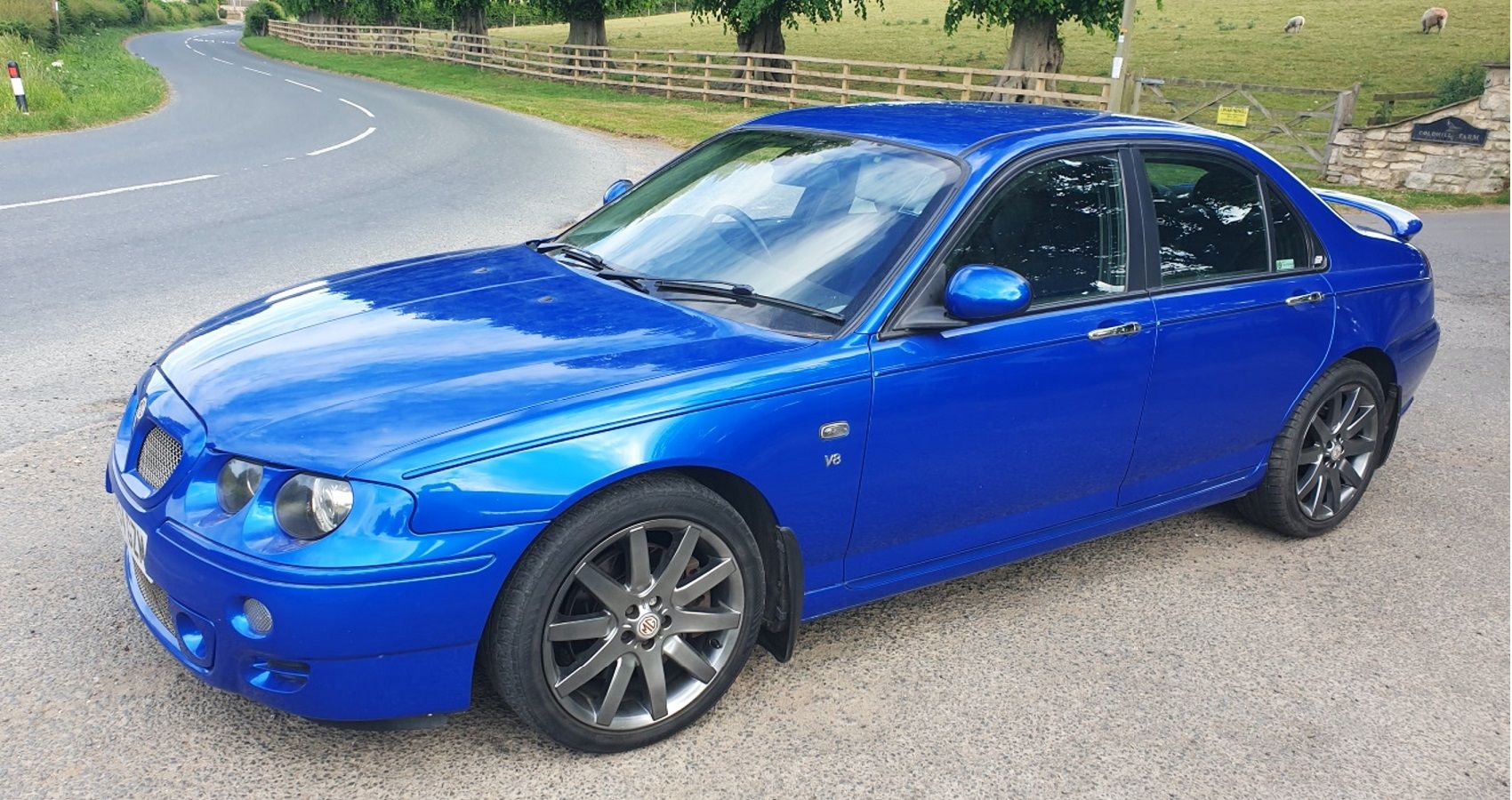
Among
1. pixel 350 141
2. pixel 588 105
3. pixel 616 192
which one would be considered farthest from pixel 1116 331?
pixel 588 105

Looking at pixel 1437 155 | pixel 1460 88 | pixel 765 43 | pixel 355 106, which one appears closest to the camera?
pixel 1437 155

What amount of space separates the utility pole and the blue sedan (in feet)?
45.5

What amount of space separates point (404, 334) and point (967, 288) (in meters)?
1.60

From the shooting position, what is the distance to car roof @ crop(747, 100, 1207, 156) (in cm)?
402

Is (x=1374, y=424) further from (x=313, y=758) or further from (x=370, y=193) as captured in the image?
(x=370, y=193)

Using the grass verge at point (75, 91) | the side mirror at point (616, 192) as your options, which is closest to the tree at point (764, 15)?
the grass verge at point (75, 91)

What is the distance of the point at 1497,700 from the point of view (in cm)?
371

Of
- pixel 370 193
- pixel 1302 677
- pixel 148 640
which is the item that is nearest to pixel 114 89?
pixel 370 193

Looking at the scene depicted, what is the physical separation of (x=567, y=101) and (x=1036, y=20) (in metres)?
11.6

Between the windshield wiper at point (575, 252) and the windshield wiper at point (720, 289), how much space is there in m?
0.15

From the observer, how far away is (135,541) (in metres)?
3.11

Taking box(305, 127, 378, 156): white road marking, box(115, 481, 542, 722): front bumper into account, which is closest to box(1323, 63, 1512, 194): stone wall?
box(305, 127, 378, 156): white road marking

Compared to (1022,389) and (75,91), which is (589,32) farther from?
(1022,389)

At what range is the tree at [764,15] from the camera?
105ft
